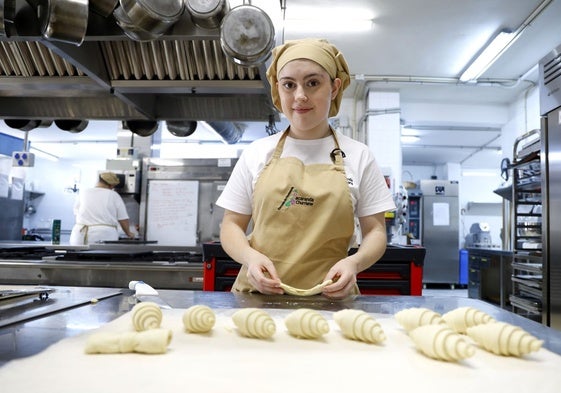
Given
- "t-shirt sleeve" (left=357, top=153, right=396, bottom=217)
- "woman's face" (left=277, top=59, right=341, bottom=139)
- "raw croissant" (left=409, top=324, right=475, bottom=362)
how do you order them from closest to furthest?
1. "raw croissant" (left=409, top=324, right=475, bottom=362)
2. "woman's face" (left=277, top=59, right=341, bottom=139)
3. "t-shirt sleeve" (left=357, top=153, right=396, bottom=217)

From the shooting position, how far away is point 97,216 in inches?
150

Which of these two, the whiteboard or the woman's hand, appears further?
the whiteboard

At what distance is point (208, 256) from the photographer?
84.0 inches

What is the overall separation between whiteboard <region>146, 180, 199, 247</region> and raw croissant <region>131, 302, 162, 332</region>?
3.63 meters

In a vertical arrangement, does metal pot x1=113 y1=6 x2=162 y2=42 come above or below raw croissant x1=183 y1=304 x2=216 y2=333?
above

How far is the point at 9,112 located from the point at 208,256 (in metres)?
1.80

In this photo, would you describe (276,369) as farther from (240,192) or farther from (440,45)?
(440,45)

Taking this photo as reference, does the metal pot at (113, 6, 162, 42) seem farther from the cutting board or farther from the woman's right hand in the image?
the cutting board

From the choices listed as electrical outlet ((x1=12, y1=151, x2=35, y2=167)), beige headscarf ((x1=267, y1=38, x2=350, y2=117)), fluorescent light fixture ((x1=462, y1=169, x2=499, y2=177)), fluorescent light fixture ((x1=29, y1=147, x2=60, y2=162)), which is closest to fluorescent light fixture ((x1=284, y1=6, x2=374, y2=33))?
beige headscarf ((x1=267, y1=38, x2=350, y2=117))

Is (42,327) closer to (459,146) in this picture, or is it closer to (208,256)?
Answer: (208,256)

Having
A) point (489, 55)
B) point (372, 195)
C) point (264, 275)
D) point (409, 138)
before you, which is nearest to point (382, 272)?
point (372, 195)

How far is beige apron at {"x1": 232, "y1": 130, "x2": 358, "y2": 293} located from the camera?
1.39m

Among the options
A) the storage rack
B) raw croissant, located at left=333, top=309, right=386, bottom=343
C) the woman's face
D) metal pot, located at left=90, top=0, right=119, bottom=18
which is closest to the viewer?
raw croissant, located at left=333, top=309, right=386, bottom=343

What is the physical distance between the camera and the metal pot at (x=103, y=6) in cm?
157
